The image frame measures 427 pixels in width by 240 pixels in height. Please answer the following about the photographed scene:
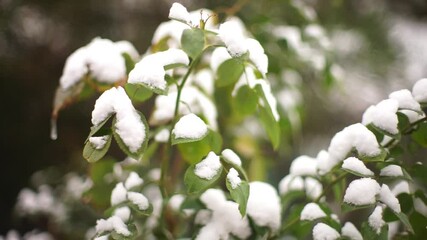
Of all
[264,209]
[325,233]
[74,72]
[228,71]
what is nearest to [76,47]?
[74,72]

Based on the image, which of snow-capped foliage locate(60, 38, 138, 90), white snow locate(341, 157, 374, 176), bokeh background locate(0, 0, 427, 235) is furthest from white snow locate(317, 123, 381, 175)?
bokeh background locate(0, 0, 427, 235)

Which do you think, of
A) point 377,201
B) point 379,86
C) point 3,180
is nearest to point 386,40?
point 379,86

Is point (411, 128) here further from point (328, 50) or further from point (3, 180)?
point (3, 180)

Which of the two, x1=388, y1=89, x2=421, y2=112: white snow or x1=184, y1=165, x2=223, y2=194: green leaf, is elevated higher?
x1=388, y1=89, x2=421, y2=112: white snow

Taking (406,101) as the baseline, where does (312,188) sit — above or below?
below

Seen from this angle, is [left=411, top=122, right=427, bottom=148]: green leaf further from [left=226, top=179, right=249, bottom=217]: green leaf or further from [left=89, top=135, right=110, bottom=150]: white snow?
[left=89, top=135, right=110, bottom=150]: white snow

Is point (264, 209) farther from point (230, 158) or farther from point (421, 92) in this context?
point (421, 92)
